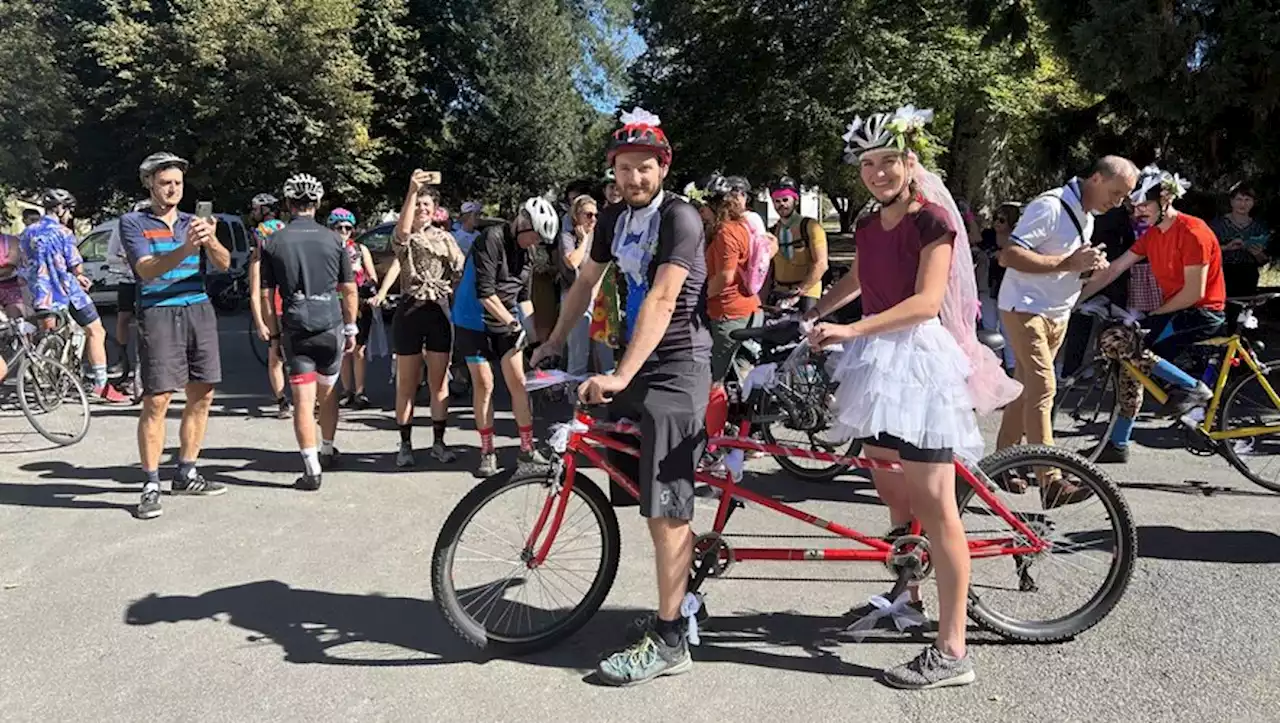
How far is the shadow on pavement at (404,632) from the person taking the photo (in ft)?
11.9

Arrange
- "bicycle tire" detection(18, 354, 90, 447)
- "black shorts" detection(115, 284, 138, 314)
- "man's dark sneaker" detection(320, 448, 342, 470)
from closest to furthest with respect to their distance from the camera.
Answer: "man's dark sneaker" detection(320, 448, 342, 470) < "bicycle tire" detection(18, 354, 90, 447) < "black shorts" detection(115, 284, 138, 314)

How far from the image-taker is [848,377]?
343 centimetres

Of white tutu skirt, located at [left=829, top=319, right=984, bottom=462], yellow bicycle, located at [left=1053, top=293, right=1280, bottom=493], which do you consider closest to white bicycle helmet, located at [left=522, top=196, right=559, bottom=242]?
white tutu skirt, located at [left=829, top=319, right=984, bottom=462]

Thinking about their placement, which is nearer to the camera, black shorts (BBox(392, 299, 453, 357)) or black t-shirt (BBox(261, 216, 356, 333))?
black t-shirt (BBox(261, 216, 356, 333))

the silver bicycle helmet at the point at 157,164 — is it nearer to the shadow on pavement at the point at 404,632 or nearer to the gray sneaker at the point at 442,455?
the shadow on pavement at the point at 404,632

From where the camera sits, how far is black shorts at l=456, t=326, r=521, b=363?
620 centimetres

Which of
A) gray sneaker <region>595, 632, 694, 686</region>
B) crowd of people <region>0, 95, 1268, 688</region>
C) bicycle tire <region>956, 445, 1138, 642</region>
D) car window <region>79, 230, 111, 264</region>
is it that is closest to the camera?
crowd of people <region>0, 95, 1268, 688</region>

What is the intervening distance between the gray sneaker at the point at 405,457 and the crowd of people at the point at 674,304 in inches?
0.8

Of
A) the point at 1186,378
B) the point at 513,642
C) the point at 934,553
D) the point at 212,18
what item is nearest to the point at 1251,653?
the point at 934,553

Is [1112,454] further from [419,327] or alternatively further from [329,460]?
[329,460]

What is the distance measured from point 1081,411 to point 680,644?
4.33 meters

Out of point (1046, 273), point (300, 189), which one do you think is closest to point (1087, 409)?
point (1046, 273)

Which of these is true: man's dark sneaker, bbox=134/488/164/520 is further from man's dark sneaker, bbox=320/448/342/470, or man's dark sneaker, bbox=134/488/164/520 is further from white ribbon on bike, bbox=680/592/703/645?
white ribbon on bike, bbox=680/592/703/645

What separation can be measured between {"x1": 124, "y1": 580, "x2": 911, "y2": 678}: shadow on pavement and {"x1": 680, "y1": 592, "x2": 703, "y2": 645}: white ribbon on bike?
0.15m
